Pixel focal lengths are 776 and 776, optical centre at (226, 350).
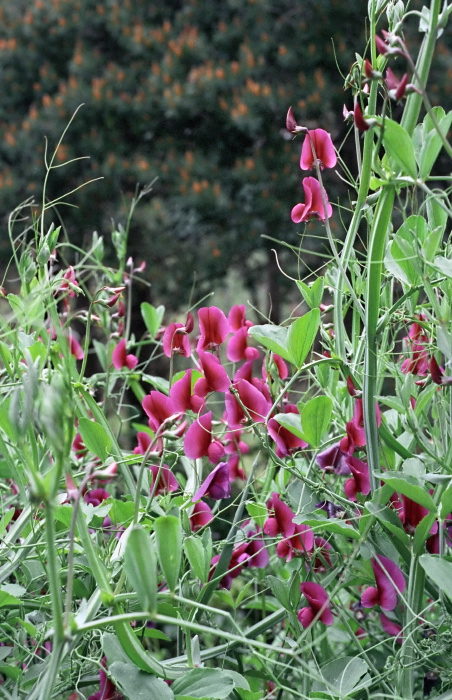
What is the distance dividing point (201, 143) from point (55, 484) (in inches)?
152

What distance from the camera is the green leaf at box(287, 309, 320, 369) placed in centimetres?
59

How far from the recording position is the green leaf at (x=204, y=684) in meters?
0.49

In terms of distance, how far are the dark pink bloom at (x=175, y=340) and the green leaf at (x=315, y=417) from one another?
0.15m

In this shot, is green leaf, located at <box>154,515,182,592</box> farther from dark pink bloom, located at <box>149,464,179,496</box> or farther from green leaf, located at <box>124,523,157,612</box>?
dark pink bloom, located at <box>149,464,179,496</box>

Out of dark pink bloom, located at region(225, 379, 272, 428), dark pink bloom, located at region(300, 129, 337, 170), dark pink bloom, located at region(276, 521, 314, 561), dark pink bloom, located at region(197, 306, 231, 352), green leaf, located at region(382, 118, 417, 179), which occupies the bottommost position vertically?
dark pink bloom, located at region(276, 521, 314, 561)

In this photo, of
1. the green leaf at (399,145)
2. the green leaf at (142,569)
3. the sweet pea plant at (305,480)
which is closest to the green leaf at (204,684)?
the sweet pea plant at (305,480)

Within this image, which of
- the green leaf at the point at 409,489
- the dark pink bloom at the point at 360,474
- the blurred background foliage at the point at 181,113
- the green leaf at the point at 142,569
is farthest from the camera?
the blurred background foliage at the point at 181,113

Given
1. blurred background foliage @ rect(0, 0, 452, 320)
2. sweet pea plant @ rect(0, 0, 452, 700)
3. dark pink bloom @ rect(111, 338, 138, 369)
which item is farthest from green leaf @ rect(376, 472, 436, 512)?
blurred background foliage @ rect(0, 0, 452, 320)

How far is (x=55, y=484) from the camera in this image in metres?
0.37

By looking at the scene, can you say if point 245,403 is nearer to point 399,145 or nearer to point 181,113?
point 399,145

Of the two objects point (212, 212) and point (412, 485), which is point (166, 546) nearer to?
point (412, 485)

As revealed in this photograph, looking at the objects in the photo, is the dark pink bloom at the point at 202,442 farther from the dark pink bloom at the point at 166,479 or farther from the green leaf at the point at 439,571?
the green leaf at the point at 439,571

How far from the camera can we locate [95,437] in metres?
0.61

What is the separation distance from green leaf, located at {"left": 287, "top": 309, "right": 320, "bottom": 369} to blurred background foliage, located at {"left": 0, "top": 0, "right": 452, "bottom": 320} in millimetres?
3055
